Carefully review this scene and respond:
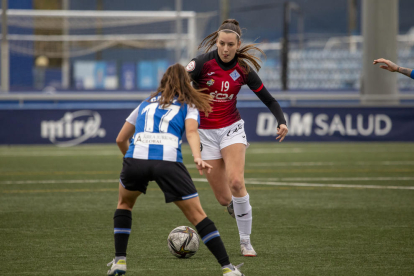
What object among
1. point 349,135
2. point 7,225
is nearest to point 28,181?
point 7,225

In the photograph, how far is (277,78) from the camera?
32.3 meters

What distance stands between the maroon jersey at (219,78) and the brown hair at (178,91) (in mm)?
1075

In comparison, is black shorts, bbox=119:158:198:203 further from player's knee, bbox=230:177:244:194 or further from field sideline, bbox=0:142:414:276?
player's knee, bbox=230:177:244:194

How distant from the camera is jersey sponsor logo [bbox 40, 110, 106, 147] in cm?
1664

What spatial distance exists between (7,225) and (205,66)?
2913 mm

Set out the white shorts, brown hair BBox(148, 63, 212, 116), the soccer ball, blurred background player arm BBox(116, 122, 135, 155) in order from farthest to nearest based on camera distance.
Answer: the white shorts < the soccer ball < blurred background player arm BBox(116, 122, 135, 155) < brown hair BBox(148, 63, 212, 116)

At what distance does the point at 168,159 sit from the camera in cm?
432

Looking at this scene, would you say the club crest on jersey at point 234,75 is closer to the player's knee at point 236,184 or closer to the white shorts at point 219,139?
the white shorts at point 219,139

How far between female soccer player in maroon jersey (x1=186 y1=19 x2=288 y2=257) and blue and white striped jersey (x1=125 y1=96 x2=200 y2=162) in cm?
121

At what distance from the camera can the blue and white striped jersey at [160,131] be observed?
4340mm

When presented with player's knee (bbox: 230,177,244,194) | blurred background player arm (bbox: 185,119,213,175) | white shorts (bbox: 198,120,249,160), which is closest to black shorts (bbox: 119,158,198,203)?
blurred background player arm (bbox: 185,119,213,175)

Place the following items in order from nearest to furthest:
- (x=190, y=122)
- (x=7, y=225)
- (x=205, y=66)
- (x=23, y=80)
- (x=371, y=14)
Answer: (x=190, y=122), (x=205, y=66), (x=7, y=225), (x=371, y=14), (x=23, y=80)

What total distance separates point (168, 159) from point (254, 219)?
3056mm

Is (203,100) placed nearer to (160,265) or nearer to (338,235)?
(160,265)
